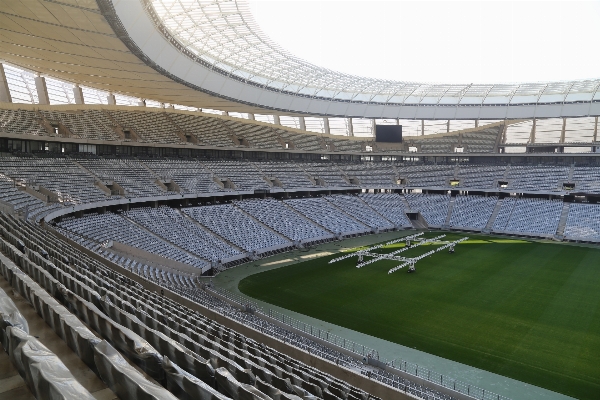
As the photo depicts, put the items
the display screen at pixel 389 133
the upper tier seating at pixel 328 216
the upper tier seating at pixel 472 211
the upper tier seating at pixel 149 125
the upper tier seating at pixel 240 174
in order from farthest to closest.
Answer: the display screen at pixel 389 133
the upper tier seating at pixel 472 211
the upper tier seating at pixel 240 174
the upper tier seating at pixel 149 125
the upper tier seating at pixel 328 216

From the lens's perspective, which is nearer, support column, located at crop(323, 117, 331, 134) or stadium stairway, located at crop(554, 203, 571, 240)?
stadium stairway, located at crop(554, 203, 571, 240)

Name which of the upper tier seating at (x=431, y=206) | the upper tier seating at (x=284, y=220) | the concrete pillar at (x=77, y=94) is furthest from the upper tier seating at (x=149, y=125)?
the upper tier seating at (x=431, y=206)

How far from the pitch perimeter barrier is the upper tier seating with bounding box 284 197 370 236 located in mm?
21418

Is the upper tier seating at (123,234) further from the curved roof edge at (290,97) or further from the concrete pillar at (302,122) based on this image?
the concrete pillar at (302,122)

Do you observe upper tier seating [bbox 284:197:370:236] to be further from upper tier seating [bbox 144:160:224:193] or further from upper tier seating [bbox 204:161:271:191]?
upper tier seating [bbox 144:160:224:193]

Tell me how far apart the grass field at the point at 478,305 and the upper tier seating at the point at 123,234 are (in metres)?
5.25

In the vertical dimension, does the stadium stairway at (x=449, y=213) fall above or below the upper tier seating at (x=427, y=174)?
below

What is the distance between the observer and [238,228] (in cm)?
3506

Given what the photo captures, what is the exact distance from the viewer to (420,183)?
52219 mm

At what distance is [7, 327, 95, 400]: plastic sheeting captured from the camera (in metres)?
2.50

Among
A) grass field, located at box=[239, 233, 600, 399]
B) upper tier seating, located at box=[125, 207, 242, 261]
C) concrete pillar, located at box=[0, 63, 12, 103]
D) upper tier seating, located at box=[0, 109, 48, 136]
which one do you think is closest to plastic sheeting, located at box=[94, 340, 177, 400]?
grass field, located at box=[239, 233, 600, 399]

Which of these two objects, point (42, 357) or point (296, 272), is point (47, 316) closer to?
point (42, 357)

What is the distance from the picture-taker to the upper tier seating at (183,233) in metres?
29.6

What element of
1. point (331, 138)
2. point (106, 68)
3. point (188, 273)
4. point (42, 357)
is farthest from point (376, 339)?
point (331, 138)
